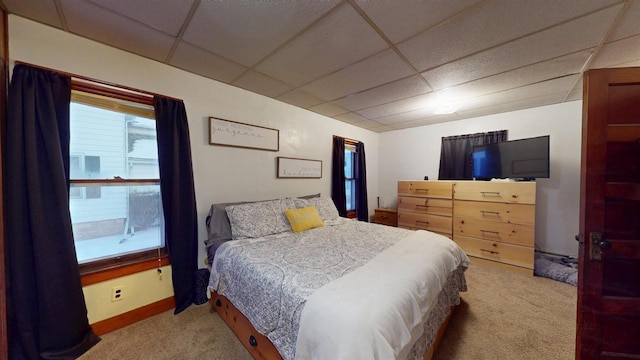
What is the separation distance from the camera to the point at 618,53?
5.82 feet

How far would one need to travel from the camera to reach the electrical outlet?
5.91ft

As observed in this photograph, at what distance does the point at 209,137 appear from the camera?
7.79ft

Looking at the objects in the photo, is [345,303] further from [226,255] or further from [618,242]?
[618,242]

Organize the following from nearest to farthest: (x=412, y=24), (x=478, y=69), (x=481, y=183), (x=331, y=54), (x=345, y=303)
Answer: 1. (x=345, y=303)
2. (x=412, y=24)
3. (x=331, y=54)
4. (x=478, y=69)
5. (x=481, y=183)

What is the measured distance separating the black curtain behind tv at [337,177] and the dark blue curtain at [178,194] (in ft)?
7.27

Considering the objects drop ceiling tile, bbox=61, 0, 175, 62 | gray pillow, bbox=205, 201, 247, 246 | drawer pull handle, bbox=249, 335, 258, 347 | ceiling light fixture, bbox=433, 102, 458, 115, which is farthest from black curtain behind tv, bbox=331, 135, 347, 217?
drop ceiling tile, bbox=61, 0, 175, 62

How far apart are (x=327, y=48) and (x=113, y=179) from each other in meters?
2.14

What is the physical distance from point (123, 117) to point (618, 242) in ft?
11.5

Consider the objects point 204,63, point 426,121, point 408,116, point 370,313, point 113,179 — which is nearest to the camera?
point 370,313

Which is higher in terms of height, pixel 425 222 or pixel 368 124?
pixel 368 124

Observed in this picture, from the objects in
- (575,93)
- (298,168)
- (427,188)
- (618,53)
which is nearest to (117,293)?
(298,168)

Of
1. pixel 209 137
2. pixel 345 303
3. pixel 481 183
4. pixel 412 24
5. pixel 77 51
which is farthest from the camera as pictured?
pixel 481 183

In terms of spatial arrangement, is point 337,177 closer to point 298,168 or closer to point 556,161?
point 298,168

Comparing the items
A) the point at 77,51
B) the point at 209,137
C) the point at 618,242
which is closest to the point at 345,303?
the point at 618,242
